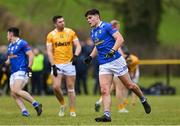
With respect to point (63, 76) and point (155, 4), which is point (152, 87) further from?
point (63, 76)

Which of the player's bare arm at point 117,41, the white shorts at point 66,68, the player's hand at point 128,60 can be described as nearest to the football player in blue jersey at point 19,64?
the white shorts at point 66,68

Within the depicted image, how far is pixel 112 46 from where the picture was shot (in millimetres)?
16172

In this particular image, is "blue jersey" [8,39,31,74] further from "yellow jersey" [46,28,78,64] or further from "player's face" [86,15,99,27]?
"player's face" [86,15,99,27]

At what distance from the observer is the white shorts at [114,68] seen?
16.2m

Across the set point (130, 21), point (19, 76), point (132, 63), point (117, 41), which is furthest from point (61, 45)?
point (130, 21)

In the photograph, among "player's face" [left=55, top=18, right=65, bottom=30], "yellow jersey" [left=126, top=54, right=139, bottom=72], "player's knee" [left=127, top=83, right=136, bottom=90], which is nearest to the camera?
"player's knee" [left=127, top=83, right=136, bottom=90]

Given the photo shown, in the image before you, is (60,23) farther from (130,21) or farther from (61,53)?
(130,21)

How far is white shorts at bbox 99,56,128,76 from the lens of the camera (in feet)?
53.1

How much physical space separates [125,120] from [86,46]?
16.5m

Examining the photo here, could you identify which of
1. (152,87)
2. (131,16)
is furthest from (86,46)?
(131,16)

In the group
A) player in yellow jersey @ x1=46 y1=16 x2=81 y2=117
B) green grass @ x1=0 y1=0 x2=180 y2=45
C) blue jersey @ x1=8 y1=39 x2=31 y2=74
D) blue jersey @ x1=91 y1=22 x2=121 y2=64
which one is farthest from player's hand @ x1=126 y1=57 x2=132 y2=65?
green grass @ x1=0 y1=0 x2=180 y2=45

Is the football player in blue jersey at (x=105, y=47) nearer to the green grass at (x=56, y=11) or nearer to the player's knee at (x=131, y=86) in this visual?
the player's knee at (x=131, y=86)

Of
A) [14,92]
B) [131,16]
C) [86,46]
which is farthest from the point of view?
[131,16]

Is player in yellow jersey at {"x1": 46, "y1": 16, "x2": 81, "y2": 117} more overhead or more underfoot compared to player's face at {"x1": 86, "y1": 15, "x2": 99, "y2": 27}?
more underfoot
